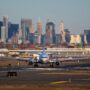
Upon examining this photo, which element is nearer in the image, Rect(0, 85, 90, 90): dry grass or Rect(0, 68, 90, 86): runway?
Rect(0, 85, 90, 90): dry grass

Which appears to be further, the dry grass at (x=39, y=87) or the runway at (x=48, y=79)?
the runway at (x=48, y=79)

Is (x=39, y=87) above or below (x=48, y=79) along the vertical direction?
below

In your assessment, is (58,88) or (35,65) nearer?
(58,88)

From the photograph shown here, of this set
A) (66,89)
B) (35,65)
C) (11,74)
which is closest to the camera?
(66,89)

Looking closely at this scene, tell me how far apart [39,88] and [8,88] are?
Answer: 11.5ft

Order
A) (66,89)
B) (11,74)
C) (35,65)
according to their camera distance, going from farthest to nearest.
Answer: (35,65) < (11,74) < (66,89)

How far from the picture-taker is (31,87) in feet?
199

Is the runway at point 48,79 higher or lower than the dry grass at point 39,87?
higher

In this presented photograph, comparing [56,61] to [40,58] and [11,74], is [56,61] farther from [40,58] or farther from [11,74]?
[11,74]

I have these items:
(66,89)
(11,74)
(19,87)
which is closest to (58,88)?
(66,89)

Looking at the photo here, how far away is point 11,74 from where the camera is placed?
280 ft

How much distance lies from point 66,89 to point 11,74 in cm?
2890

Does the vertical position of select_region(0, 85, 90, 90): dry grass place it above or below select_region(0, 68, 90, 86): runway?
below

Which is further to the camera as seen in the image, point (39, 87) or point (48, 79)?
point (48, 79)
